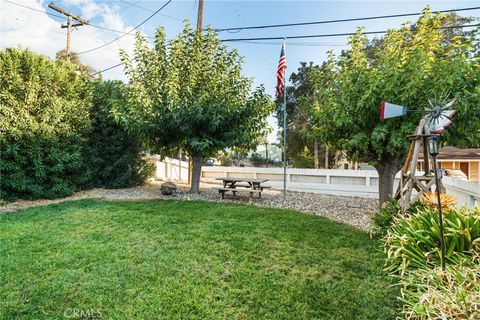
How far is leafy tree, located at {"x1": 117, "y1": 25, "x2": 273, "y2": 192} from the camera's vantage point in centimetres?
685

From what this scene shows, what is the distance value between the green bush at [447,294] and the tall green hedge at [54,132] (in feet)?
25.3

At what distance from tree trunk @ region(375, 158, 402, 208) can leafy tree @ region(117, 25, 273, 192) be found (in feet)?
11.8

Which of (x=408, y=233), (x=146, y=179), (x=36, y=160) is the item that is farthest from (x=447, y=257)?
(x=146, y=179)

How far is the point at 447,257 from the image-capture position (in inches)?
89.2

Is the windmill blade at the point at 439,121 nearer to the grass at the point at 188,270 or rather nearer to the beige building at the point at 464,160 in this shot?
the grass at the point at 188,270

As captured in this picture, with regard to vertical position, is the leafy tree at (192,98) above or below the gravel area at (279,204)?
above

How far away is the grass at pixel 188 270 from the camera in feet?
6.80

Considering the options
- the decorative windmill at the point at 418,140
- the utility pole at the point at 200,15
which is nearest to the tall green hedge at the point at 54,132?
the utility pole at the point at 200,15

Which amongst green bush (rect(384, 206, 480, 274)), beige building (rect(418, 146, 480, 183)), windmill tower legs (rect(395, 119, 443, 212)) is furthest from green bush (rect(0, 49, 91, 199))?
beige building (rect(418, 146, 480, 183))

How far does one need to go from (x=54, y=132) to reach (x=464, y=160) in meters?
18.9

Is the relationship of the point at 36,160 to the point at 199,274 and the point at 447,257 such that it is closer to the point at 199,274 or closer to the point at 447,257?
the point at 199,274

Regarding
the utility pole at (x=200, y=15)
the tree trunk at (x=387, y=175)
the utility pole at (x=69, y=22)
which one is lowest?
the tree trunk at (x=387, y=175)

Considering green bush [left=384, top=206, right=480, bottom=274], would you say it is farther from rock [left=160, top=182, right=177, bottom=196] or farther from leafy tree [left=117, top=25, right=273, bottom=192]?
rock [left=160, top=182, right=177, bottom=196]

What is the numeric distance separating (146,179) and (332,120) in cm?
750
